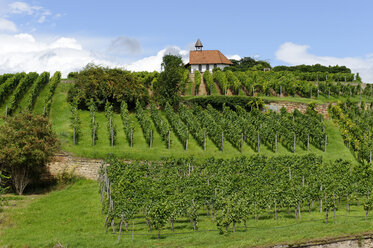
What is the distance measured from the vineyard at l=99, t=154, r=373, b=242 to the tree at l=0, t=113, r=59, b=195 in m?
4.99

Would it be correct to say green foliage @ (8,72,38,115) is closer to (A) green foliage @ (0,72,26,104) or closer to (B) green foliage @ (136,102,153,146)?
(A) green foliage @ (0,72,26,104)

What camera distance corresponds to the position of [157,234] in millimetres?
19359

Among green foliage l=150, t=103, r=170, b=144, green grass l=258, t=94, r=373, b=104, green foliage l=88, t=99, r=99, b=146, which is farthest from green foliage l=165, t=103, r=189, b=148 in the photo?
green grass l=258, t=94, r=373, b=104

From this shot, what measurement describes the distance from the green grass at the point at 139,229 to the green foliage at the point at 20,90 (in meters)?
20.0

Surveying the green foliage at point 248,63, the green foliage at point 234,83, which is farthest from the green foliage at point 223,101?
the green foliage at point 248,63

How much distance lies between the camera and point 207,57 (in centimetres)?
7925

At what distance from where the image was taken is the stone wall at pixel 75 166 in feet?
105

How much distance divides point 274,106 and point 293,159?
62.3 feet

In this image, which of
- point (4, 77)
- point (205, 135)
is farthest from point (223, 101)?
point (4, 77)

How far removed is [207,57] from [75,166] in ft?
171

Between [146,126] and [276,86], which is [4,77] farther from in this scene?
[276,86]

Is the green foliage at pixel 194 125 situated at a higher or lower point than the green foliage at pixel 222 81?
lower

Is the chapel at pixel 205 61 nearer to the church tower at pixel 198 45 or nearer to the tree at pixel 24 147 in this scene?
the church tower at pixel 198 45

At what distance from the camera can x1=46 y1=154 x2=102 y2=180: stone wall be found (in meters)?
32.1
